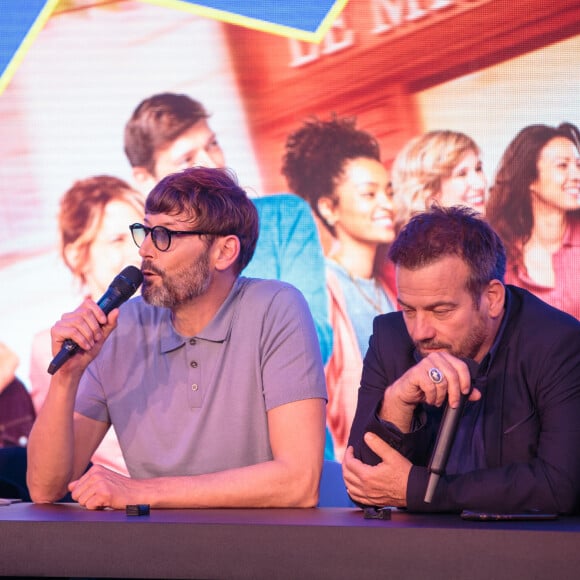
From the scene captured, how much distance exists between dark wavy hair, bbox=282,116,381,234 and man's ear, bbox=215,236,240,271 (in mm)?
1131

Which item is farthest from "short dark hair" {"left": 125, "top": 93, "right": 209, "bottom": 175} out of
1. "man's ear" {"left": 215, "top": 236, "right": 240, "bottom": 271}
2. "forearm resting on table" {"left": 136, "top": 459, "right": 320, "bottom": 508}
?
"forearm resting on table" {"left": 136, "top": 459, "right": 320, "bottom": 508}

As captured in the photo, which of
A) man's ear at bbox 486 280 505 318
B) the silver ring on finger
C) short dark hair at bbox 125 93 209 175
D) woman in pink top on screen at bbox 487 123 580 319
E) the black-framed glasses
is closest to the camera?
the silver ring on finger

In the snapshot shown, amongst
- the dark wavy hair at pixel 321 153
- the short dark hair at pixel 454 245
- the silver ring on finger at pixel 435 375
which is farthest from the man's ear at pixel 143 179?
the silver ring on finger at pixel 435 375

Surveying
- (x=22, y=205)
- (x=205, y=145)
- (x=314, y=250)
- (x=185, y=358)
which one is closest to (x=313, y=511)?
(x=185, y=358)

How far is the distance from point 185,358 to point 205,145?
1.50 m

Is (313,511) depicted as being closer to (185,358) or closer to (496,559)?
(496,559)

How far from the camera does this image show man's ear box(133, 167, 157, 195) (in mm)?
3846

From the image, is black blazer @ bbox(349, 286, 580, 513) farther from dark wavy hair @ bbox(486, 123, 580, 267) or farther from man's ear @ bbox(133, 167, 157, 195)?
man's ear @ bbox(133, 167, 157, 195)

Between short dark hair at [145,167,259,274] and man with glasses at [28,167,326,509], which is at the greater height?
short dark hair at [145,167,259,274]

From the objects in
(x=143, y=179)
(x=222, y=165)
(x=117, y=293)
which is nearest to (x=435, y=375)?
(x=117, y=293)

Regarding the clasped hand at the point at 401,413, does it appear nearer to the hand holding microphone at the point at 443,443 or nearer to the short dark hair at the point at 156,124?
the hand holding microphone at the point at 443,443

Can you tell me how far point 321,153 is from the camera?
3721 mm

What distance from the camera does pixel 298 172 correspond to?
374 centimetres

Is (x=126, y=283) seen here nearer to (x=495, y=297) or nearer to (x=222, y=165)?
(x=495, y=297)
